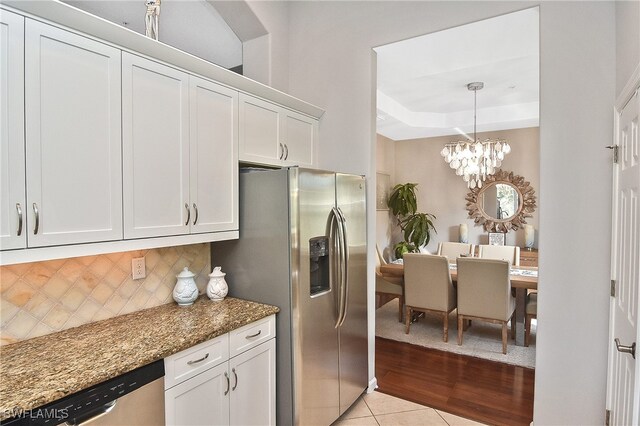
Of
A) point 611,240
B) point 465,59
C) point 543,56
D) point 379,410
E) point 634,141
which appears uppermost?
point 465,59

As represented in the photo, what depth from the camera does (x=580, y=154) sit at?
2.06m

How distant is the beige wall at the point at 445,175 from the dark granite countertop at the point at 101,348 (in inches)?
189

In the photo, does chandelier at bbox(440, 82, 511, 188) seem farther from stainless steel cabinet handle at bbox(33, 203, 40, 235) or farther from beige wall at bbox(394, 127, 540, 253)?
stainless steel cabinet handle at bbox(33, 203, 40, 235)

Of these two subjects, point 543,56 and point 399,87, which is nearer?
point 543,56

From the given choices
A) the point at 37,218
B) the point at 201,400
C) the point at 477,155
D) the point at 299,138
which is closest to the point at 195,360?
the point at 201,400

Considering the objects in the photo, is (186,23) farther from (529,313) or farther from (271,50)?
(529,313)

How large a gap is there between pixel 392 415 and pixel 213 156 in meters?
2.20

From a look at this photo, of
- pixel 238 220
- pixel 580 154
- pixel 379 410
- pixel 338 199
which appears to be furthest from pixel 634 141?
pixel 379 410

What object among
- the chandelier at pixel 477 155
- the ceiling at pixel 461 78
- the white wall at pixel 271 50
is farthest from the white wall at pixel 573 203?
the chandelier at pixel 477 155

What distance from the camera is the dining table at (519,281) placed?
3.59 meters

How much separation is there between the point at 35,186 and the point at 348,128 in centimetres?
210

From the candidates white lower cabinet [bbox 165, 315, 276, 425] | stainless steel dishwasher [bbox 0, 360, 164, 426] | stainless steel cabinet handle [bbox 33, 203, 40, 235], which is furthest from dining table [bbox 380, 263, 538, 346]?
stainless steel cabinet handle [bbox 33, 203, 40, 235]

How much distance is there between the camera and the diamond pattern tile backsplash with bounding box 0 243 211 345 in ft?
5.10

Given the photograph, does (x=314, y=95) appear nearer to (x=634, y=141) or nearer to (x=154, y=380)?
(x=634, y=141)
